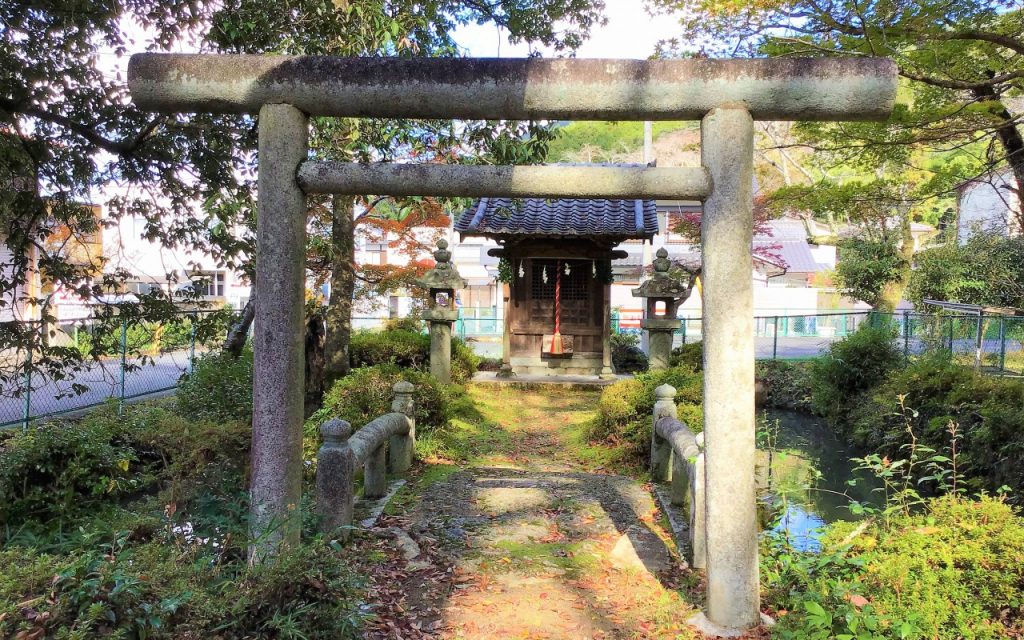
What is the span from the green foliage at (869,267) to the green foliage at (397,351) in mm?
15481

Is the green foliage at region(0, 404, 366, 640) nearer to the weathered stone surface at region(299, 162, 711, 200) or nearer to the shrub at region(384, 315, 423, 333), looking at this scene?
the weathered stone surface at region(299, 162, 711, 200)

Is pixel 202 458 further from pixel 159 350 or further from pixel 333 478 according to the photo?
pixel 159 350

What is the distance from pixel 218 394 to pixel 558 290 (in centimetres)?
826

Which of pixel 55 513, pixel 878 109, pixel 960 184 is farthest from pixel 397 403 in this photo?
pixel 960 184

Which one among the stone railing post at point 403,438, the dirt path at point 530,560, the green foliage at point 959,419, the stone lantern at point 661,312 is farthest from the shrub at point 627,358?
the stone railing post at point 403,438

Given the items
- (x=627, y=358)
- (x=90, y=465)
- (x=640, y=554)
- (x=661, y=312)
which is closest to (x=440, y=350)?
(x=661, y=312)

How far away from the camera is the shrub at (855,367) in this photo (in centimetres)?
1236

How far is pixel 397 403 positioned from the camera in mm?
7840

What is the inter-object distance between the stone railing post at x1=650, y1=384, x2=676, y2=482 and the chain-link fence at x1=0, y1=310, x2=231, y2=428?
15.7 ft

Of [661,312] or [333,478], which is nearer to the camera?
[333,478]

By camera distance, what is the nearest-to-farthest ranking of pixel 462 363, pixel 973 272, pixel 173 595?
pixel 173 595 < pixel 462 363 < pixel 973 272

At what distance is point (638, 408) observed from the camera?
859 centimetres

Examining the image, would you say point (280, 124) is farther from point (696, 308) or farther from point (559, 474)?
point (696, 308)

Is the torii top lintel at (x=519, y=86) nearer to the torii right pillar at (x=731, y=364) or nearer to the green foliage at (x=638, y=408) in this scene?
the torii right pillar at (x=731, y=364)
